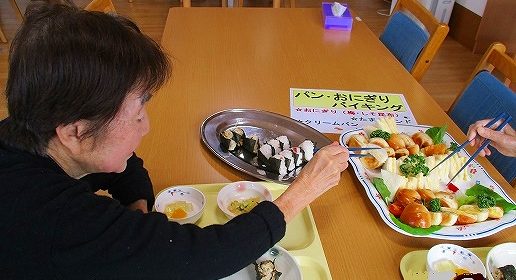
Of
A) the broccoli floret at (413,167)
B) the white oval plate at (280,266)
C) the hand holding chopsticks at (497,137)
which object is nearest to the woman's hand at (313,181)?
the white oval plate at (280,266)

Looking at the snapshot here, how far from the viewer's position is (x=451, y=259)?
84 centimetres

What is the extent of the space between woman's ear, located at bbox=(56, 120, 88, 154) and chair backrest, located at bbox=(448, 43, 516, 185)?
4.03ft

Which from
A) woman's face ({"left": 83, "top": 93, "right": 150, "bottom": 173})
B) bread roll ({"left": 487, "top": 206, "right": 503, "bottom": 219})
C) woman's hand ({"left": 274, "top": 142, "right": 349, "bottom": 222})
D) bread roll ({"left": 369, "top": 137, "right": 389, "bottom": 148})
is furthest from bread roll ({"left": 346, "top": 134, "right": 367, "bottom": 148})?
woman's face ({"left": 83, "top": 93, "right": 150, "bottom": 173})

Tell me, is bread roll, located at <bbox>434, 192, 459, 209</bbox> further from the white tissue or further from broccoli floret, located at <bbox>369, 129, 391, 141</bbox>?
the white tissue

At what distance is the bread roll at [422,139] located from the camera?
1.16 meters

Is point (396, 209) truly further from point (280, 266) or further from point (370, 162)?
point (280, 266)

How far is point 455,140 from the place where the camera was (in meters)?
1.24

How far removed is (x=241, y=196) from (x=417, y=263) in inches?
16.7

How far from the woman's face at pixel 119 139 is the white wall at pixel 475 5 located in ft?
12.9

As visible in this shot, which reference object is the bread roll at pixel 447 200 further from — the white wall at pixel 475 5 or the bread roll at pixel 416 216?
the white wall at pixel 475 5

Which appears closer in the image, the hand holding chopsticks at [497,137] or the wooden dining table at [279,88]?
the wooden dining table at [279,88]

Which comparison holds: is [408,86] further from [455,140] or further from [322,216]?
[322,216]

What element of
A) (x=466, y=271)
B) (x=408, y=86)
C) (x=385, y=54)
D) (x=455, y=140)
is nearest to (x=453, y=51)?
(x=385, y=54)

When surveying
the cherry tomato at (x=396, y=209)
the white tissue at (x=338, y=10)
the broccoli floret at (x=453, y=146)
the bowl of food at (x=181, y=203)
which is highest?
the white tissue at (x=338, y=10)
